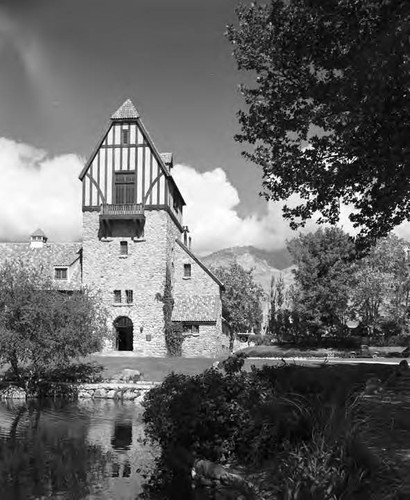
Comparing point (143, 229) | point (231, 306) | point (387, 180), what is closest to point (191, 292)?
point (143, 229)

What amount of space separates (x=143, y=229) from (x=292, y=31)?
31.8 metres

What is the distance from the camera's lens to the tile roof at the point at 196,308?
4388 centimetres

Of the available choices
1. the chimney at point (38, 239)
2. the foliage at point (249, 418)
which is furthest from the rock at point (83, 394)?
the chimney at point (38, 239)

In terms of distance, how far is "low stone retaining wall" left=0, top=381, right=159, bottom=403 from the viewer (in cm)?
2784

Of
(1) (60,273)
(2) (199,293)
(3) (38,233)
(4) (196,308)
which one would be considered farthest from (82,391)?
(3) (38,233)

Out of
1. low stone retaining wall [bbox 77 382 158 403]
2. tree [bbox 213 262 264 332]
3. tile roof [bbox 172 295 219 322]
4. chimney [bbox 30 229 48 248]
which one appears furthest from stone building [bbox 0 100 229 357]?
tree [bbox 213 262 264 332]

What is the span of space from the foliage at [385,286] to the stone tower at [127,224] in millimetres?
27141

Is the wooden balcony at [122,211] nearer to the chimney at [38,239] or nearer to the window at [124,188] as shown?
the window at [124,188]

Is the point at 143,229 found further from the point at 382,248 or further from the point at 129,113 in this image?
the point at 382,248

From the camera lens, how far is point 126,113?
44.2 meters

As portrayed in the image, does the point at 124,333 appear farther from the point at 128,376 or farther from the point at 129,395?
the point at 129,395

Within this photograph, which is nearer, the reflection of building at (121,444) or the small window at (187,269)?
the reflection of building at (121,444)

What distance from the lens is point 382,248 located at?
6316cm

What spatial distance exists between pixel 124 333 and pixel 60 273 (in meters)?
7.72
